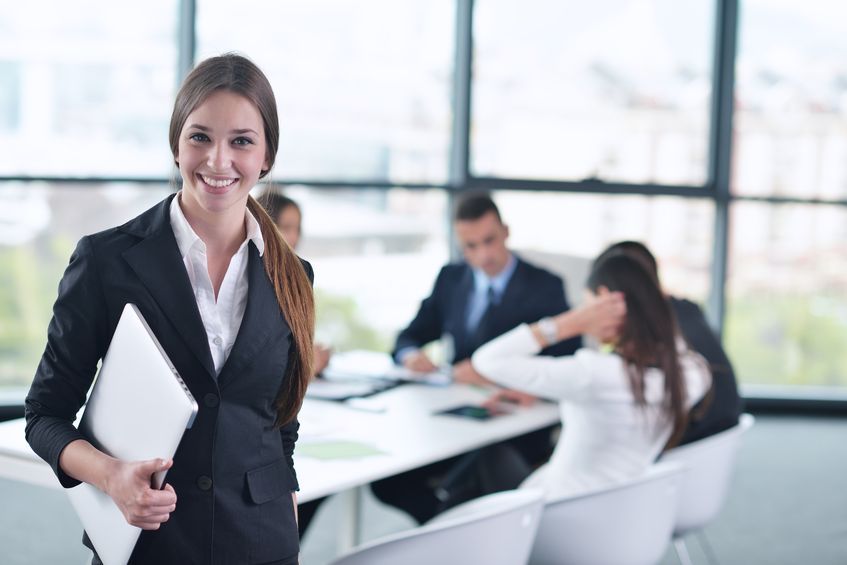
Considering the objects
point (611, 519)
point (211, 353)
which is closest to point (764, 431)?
point (611, 519)

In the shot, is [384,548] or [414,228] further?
[414,228]

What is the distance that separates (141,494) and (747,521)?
12.2 feet

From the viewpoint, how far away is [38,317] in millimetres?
5355

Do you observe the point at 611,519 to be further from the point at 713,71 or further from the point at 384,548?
the point at 713,71

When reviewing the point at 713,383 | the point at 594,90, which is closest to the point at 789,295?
the point at 594,90

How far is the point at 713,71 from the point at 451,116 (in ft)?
5.54

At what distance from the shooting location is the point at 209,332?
5.21ft

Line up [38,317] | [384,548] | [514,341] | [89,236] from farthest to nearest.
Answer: [38,317]
[514,341]
[384,548]
[89,236]

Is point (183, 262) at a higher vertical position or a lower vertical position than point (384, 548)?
higher

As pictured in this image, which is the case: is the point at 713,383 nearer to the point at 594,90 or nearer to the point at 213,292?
the point at 213,292

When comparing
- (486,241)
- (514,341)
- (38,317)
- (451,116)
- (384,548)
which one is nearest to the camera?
(384,548)

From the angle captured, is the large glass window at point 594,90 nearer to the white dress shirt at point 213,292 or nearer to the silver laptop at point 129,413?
the white dress shirt at point 213,292

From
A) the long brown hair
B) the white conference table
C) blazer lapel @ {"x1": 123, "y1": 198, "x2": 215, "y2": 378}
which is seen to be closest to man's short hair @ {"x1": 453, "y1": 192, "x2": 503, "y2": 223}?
the white conference table

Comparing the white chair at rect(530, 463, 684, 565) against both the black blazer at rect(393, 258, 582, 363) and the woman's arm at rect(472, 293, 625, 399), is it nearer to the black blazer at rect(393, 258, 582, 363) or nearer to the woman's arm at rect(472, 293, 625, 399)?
the woman's arm at rect(472, 293, 625, 399)
